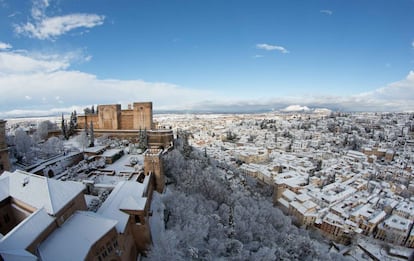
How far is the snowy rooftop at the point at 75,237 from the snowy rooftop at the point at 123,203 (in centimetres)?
118

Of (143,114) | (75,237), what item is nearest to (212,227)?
(75,237)

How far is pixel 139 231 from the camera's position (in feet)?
33.8

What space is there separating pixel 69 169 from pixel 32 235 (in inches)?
457

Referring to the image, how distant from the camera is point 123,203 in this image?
10398mm

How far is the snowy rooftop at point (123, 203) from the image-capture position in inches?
375

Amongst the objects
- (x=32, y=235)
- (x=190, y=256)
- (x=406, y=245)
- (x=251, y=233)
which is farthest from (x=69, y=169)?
(x=406, y=245)

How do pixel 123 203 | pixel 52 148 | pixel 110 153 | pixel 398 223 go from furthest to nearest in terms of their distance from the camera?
pixel 398 223
pixel 110 153
pixel 52 148
pixel 123 203

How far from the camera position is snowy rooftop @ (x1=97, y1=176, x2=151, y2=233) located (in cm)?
954

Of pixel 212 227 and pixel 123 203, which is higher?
pixel 123 203

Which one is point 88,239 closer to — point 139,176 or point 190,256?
point 190,256

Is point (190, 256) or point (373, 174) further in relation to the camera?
point (373, 174)

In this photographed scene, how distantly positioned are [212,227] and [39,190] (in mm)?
10332

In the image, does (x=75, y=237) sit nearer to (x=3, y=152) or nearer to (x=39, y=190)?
(x=39, y=190)

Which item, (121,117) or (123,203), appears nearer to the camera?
(123,203)
